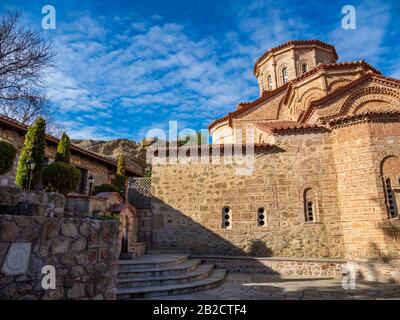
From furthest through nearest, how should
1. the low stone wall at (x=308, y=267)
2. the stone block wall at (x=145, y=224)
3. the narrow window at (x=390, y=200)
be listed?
the stone block wall at (x=145, y=224) < the narrow window at (x=390, y=200) < the low stone wall at (x=308, y=267)

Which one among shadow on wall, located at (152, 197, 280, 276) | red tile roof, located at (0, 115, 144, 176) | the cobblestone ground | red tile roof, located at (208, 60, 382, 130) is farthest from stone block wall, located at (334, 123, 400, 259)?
red tile roof, located at (0, 115, 144, 176)

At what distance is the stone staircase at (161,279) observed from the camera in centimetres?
Answer: 583

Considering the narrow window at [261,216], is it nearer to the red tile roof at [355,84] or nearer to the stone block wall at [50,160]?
the red tile roof at [355,84]

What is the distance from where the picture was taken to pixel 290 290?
6.66 metres

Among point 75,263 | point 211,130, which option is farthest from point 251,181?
point 211,130

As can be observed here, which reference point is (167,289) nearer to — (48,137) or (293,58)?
(48,137)

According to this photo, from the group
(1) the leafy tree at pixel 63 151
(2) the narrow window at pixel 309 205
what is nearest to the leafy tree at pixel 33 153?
(1) the leafy tree at pixel 63 151

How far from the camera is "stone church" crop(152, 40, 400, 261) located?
27.7ft

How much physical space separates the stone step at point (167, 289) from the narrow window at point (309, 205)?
13.5 feet

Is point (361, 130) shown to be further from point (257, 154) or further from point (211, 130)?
point (211, 130)

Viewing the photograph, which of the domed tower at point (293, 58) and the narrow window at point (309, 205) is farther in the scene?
the domed tower at point (293, 58)

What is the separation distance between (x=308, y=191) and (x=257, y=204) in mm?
1869

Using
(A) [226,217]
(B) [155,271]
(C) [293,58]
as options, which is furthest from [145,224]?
(C) [293,58]
